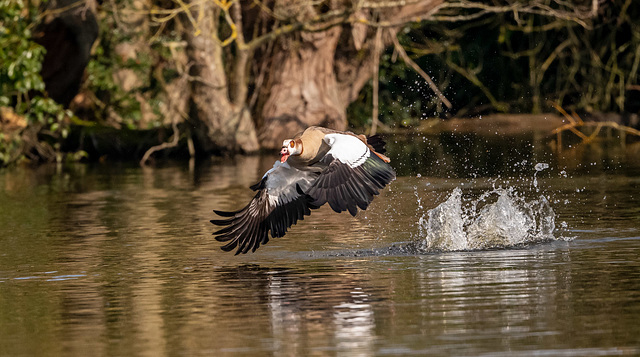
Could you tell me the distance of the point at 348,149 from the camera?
9.23 metres

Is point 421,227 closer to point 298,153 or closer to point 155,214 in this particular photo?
point 298,153

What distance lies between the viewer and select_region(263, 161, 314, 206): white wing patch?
10047 mm

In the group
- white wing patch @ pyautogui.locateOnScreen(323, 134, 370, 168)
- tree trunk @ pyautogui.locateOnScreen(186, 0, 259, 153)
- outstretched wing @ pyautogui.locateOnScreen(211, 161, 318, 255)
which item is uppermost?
tree trunk @ pyautogui.locateOnScreen(186, 0, 259, 153)

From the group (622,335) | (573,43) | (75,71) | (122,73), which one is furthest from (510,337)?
(573,43)

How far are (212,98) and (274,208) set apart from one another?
12990 mm

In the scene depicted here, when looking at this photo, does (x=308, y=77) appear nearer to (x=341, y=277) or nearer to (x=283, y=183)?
(x=283, y=183)

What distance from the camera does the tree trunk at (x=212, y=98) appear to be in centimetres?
2228

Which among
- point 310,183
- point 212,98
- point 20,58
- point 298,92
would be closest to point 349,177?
point 310,183

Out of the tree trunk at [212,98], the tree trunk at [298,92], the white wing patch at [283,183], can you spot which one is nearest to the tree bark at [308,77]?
the tree trunk at [298,92]

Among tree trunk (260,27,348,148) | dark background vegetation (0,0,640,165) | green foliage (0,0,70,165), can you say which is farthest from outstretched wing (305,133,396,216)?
tree trunk (260,27,348,148)

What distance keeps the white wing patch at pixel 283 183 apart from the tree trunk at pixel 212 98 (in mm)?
12094

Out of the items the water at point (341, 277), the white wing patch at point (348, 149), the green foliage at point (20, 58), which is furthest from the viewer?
the green foliage at point (20, 58)

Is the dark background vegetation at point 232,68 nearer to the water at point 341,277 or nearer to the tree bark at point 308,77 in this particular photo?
the tree bark at point 308,77

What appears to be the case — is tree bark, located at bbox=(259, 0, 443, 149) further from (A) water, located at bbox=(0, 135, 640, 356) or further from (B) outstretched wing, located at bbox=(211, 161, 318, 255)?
(B) outstretched wing, located at bbox=(211, 161, 318, 255)
